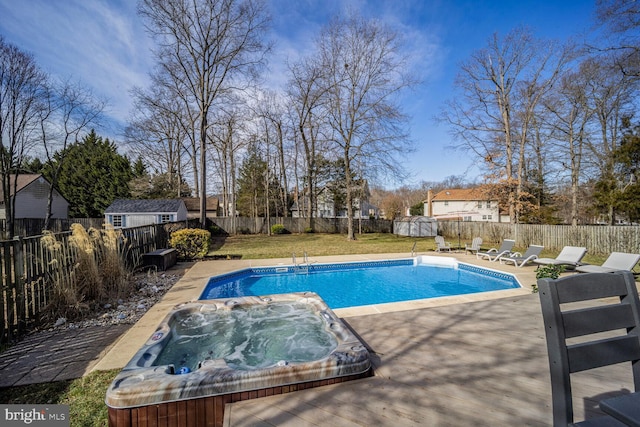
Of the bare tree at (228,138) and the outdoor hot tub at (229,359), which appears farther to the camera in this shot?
the bare tree at (228,138)

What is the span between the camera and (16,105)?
15.6m

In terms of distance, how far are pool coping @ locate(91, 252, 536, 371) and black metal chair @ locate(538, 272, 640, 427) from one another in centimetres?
344

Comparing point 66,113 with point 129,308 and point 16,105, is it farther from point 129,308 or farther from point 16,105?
point 129,308

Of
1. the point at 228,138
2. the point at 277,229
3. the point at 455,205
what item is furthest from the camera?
the point at 455,205

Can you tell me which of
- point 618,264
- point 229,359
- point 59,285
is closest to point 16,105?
point 59,285

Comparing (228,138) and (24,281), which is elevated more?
(228,138)

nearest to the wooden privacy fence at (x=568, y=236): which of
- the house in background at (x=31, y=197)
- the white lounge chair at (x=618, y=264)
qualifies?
the white lounge chair at (x=618, y=264)

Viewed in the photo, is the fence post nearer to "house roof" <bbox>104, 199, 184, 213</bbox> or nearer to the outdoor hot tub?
the outdoor hot tub

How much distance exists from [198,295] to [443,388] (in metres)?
4.89

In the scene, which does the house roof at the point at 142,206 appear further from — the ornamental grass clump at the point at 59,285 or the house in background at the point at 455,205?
the house in background at the point at 455,205

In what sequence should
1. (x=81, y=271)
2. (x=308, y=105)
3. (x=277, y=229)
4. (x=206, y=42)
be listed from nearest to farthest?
(x=81, y=271), (x=206, y=42), (x=308, y=105), (x=277, y=229)

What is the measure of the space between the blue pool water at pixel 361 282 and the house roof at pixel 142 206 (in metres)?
16.4

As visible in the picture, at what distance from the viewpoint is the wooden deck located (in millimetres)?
2025

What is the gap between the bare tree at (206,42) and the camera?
51.2ft
